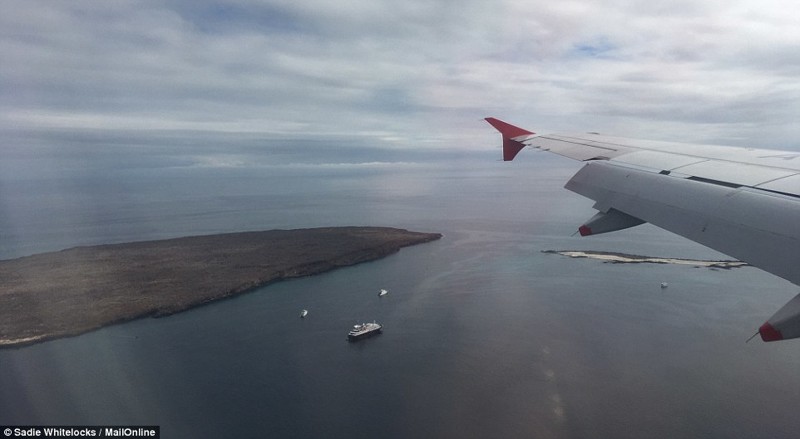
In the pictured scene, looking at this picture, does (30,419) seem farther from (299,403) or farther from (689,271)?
(689,271)

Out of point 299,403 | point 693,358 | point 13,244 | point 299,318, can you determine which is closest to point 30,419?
point 299,403

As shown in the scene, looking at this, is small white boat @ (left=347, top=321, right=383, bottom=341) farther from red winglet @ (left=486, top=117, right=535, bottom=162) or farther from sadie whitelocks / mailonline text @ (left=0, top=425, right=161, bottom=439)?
red winglet @ (left=486, top=117, right=535, bottom=162)

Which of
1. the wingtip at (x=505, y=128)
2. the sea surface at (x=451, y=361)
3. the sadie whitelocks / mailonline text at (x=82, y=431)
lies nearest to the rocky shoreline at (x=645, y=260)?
the sea surface at (x=451, y=361)

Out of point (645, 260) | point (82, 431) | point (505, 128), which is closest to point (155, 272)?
point (82, 431)

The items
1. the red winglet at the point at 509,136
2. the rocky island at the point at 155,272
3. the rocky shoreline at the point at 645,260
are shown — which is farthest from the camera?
the rocky shoreline at the point at 645,260

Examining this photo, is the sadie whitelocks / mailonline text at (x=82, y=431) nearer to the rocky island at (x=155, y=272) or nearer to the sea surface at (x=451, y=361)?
the sea surface at (x=451, y=361)

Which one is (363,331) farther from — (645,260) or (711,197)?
(645,260)

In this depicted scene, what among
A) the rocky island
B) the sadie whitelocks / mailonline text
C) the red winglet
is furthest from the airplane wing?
the rocky island

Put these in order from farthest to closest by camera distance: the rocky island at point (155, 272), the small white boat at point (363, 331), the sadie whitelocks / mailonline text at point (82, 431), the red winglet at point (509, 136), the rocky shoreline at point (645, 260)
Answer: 1. the rocky shoreline at point (645, 260)
2. the rocky island at point (155, 272)
3. the small white boat at point (363, 331)
4. the sadie whitelocks / mailonline text at point (82, 431)
5. the red winglet at point (509, 136)
